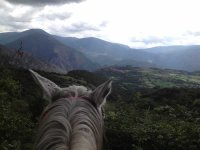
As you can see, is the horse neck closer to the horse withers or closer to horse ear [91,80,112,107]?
the horse withers

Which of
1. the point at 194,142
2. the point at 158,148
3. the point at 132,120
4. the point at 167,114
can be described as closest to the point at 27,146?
the point at 158,148

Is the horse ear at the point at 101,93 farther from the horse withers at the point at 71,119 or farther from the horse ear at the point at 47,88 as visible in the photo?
the horse ear at the point at 47,88

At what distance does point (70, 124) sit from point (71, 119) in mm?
56

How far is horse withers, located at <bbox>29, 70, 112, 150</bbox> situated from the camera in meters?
1.65

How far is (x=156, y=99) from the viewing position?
53406 mm

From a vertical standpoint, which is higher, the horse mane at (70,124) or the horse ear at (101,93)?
the horse ear at (101,93)

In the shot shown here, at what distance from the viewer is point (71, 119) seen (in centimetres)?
187

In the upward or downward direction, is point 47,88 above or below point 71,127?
above

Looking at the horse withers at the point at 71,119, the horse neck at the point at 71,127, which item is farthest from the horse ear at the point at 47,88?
the horse neck at the point at 71,127

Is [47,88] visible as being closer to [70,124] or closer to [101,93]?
[101,93]

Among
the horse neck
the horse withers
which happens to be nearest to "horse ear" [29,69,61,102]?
the horse withers

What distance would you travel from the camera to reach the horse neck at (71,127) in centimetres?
162

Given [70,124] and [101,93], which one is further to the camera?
[101,93]

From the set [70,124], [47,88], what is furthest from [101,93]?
[70,124]
